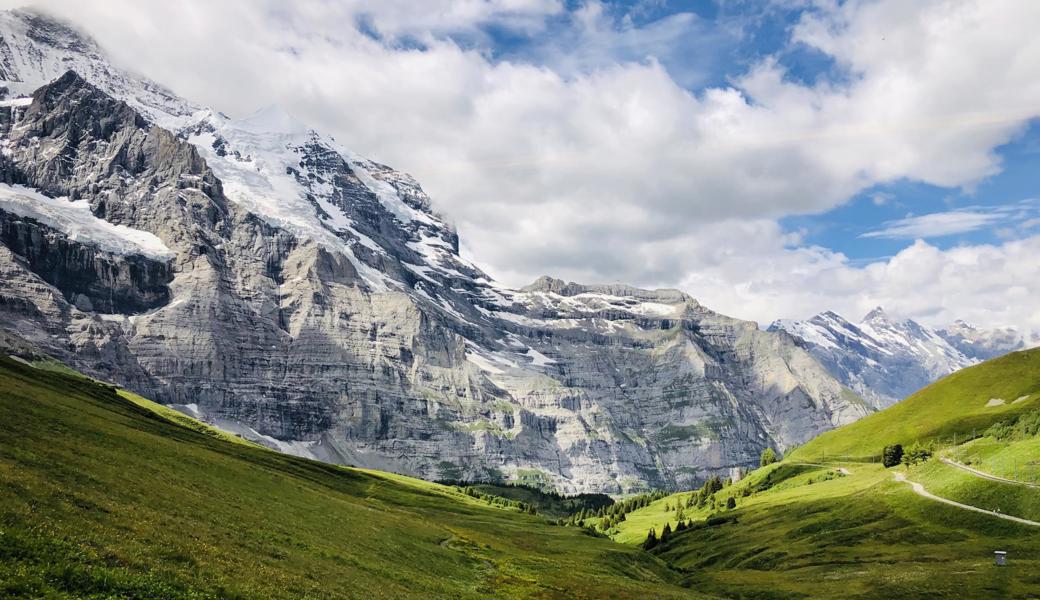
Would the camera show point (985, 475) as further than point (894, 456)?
No

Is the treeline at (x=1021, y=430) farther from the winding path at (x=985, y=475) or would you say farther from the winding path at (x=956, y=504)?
the winding path at (x=956, y=504)

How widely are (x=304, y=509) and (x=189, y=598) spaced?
40.1m

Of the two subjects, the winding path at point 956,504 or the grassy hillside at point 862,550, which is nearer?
the grassy hillside at point 862,550

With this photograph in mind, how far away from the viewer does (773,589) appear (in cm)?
8888

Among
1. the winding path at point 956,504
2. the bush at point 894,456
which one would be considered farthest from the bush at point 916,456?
the winding path at point 956,504

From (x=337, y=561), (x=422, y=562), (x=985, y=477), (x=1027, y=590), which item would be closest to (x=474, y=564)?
(x=422, y=562)

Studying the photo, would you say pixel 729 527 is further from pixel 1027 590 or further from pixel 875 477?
pixel 1027 590

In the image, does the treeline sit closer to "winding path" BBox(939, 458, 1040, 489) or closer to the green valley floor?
the green valley floor

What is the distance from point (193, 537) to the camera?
41281mm

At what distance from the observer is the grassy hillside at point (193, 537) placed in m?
30.9

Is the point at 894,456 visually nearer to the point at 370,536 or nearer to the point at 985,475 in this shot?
the point at 985,475

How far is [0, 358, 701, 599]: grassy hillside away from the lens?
30922mm

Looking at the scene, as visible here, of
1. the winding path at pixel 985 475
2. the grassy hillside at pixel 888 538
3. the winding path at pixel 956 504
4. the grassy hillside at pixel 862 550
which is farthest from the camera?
the winding path at pixel 985 475

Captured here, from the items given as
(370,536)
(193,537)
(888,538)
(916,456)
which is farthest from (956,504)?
(193,537)
